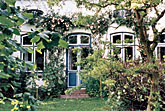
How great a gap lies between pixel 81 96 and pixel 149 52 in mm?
5527

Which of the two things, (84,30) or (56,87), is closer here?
(56,87)

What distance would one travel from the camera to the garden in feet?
4.00

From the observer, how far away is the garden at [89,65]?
1.22 metres

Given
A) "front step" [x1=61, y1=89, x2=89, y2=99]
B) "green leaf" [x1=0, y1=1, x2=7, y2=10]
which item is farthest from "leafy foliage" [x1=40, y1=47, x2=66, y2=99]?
"green leaf" [x1=0, y1=1, x2=7, y2=10]

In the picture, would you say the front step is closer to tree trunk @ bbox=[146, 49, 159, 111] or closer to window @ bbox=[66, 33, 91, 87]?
window @ bbox=[66, 33, 91, 87]

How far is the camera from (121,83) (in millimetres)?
6789

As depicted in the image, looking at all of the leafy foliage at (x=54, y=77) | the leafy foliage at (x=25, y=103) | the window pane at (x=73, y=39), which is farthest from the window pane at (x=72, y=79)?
the leafy foliage at (x=25, y=103)

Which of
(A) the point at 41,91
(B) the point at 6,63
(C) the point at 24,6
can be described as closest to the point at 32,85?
(A) the point at 41,91

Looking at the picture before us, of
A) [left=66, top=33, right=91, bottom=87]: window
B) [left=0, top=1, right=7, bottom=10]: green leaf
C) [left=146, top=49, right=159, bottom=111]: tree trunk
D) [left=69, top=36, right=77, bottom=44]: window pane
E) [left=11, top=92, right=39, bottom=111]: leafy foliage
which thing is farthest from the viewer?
[left=69, top=36, right=77, bottom=44]: window pane

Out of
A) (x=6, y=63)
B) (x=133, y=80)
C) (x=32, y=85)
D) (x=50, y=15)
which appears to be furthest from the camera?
(x=50, y=15)

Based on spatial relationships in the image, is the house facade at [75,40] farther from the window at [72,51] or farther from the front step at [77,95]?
the front step at [77,95]

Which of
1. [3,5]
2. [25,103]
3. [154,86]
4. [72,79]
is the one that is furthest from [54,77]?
[3,5]

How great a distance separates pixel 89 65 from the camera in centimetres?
577

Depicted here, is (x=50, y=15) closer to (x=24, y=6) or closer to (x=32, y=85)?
(x=24, y=6)
